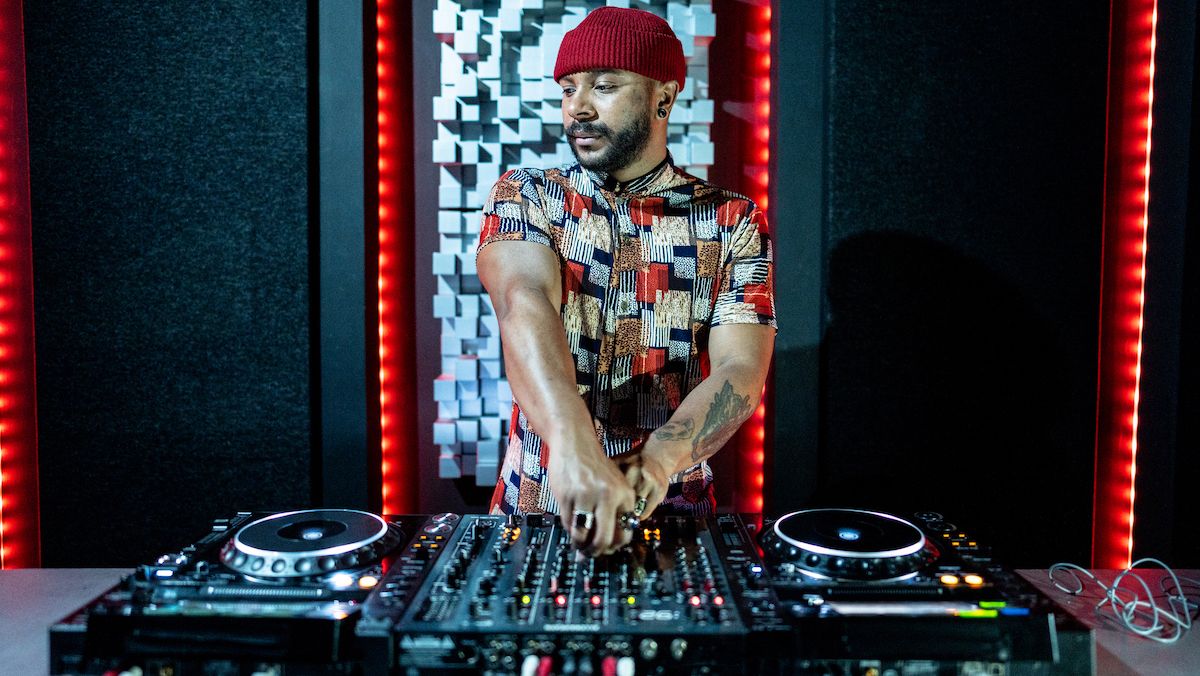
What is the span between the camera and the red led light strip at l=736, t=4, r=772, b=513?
2.85 m

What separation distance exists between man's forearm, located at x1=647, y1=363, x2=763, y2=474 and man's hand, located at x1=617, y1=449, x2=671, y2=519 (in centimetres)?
3

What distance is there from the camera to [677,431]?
1.58 metres

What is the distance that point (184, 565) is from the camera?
4.13 feet

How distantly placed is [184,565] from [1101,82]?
270cm

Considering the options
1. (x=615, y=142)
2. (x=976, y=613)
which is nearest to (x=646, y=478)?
(x=976, y=613)

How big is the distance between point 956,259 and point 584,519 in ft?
5.64

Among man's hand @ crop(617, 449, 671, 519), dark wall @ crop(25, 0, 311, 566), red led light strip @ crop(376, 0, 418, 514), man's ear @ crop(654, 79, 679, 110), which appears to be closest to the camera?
man's hand @ crop(617, 449, 671, 519)

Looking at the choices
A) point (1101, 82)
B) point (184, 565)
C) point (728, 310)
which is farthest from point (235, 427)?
point (1101, 82)

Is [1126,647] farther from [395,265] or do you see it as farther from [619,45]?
[395,265]

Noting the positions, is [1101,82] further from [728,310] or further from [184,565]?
[184,565]

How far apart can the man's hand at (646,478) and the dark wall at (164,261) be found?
4.67 feet

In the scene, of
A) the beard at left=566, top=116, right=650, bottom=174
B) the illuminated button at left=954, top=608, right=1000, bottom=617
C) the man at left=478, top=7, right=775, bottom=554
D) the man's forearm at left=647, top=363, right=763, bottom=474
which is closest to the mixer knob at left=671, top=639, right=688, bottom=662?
the illuminated button at left=954, top=608, right=1000, bottom=617

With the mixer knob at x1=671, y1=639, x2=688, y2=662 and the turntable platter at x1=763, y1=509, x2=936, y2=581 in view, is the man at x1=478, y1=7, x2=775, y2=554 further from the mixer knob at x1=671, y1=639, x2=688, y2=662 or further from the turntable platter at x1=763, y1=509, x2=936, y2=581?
the mixer knob at x1=671, y1=639, x2=688, y2=662

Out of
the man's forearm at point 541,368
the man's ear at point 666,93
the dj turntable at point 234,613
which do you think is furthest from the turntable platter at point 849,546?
the man's ear at point 666,93
